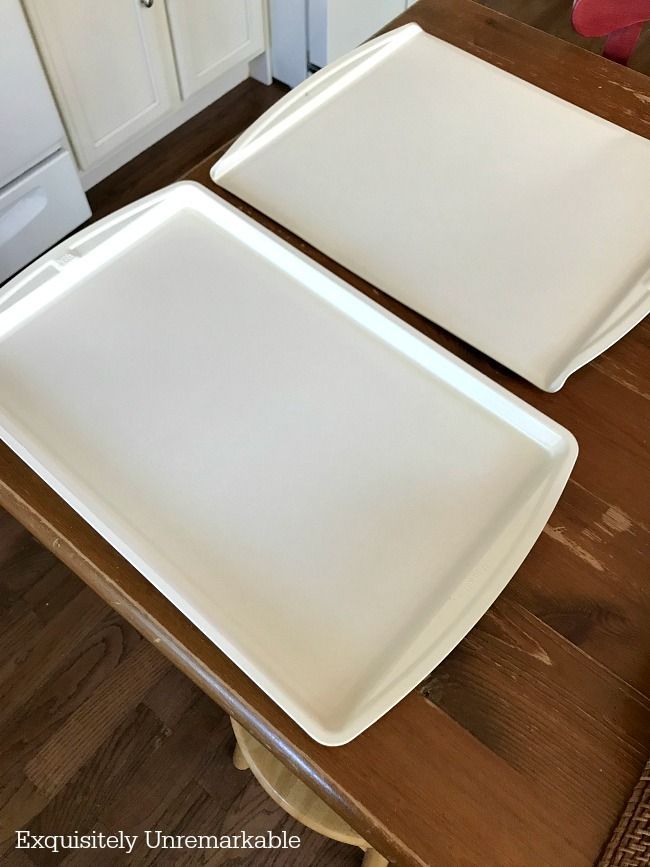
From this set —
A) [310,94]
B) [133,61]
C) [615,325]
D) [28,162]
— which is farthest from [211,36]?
[615,325]

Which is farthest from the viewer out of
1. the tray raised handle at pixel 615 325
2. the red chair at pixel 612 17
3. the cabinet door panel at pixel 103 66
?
the cabinet door panel at pixel 103 66

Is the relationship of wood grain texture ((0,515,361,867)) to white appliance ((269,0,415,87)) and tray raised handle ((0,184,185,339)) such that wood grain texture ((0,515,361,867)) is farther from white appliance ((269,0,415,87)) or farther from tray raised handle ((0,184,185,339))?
white appliance ((269,0,415,87))

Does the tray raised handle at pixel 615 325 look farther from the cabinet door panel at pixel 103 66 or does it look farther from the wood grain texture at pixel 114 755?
the cabinet door panel at pixel 103 66

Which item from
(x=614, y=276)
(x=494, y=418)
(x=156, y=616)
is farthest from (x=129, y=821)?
(x=614, y=276)

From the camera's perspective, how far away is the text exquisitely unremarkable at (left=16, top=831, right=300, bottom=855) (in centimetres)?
112

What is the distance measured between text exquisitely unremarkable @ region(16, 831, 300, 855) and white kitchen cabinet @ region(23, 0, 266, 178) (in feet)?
4.57

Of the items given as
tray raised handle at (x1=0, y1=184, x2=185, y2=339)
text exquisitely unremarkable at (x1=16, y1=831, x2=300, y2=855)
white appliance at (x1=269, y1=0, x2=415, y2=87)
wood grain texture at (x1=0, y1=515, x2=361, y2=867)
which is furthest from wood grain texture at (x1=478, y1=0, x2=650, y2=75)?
text exquisitely unremarkable at (x1=16, y1=831, x2=300, y2=855)

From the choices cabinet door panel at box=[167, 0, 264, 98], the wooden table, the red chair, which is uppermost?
the red chair

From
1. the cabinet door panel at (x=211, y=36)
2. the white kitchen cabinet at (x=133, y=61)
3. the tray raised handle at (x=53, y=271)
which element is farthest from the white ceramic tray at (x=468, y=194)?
the cabinet door panel at (x=211, y=36)

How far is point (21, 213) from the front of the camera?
155cm

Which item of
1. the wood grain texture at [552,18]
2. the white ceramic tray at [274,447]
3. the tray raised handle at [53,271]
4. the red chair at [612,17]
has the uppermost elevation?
the red chair at [612,17]

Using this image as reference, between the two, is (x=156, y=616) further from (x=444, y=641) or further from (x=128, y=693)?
(x=128, y=693)

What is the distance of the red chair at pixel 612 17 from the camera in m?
0.89

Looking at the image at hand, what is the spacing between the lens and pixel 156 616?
1.73 feet
